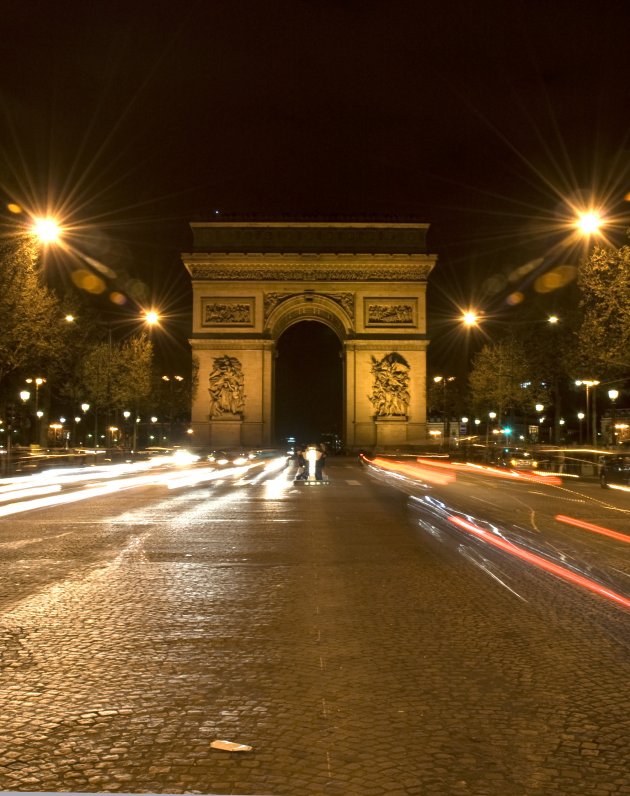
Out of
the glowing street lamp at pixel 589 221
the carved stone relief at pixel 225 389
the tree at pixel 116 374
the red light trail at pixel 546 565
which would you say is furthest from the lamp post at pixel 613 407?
the tree at pixel 116 374

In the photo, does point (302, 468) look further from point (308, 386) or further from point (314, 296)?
point (308, 386)

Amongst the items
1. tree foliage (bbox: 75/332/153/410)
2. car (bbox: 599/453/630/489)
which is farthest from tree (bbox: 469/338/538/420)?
car (bbox: 599/453/630/489)

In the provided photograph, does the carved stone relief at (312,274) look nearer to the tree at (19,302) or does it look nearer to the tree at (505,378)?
the tree at (505,378)

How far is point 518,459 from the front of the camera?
143 ft

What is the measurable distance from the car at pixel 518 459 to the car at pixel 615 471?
11.0 meters

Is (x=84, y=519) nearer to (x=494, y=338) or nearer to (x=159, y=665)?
(x=159, y=665)

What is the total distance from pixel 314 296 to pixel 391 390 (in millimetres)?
9035

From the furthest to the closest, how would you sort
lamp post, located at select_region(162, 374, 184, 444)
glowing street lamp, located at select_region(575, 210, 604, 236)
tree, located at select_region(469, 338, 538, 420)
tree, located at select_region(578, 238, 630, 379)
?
1. lamp post, located at select_region(162, 374, 184, 444)
2. tree, located at select_region(469, 338, 538, 420)
3. tree, located at select_region(578, 238, 630, 379)
4. glowing street lamp, located at select_region(575, 210, 604, 236)

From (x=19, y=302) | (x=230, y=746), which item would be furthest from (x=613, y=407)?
(x=230, y=746)

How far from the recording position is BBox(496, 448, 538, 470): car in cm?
4238

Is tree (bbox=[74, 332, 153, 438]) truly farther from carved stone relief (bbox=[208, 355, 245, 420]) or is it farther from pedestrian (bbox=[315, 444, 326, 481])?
pedestrian (bbox=[315, 444, 326, 481])

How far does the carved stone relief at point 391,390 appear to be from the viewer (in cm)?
6644

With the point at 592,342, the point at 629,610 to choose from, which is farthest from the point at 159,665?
the point at 592,342

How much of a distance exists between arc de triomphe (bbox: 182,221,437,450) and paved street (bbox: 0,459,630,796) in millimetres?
55146
